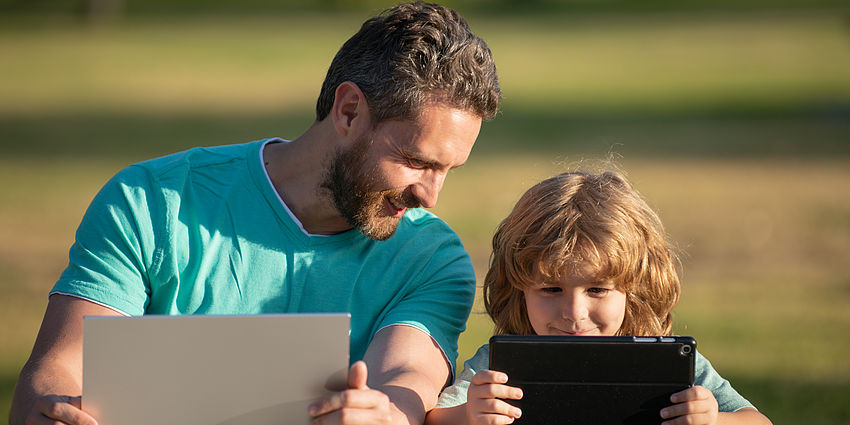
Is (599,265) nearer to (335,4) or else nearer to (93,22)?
(93,22)

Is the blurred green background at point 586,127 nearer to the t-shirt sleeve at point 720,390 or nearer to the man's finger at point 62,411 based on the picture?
the t-shirt sleeve at point 720,390

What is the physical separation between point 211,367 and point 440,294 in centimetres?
111

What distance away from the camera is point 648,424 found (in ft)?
8.96

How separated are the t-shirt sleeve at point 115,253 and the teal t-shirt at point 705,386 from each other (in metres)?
0.98

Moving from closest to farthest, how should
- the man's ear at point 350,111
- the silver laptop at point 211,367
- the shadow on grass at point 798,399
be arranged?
1. the silver laptop at point 211,367
2. the man's ear at point 350,111
3. the shadow on grass at point 798,399

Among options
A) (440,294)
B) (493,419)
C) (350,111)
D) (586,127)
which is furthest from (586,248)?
(586,127)

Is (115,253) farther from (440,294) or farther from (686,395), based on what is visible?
(686,395)

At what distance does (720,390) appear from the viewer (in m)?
3.18

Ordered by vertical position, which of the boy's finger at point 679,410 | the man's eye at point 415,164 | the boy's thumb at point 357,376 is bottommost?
the boy's finger at point 679,410

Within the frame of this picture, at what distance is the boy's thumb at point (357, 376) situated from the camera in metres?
2.56

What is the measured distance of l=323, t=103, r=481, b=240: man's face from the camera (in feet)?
10.8

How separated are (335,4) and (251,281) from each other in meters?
43.6

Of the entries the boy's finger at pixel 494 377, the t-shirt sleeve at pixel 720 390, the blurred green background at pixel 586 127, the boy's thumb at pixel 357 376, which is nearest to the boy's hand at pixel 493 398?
the boy's finger at pixel 494 377

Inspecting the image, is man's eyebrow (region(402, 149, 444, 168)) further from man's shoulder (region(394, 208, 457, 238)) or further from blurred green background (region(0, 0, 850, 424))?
blurred green background (region(0, 0, 850, 424))
